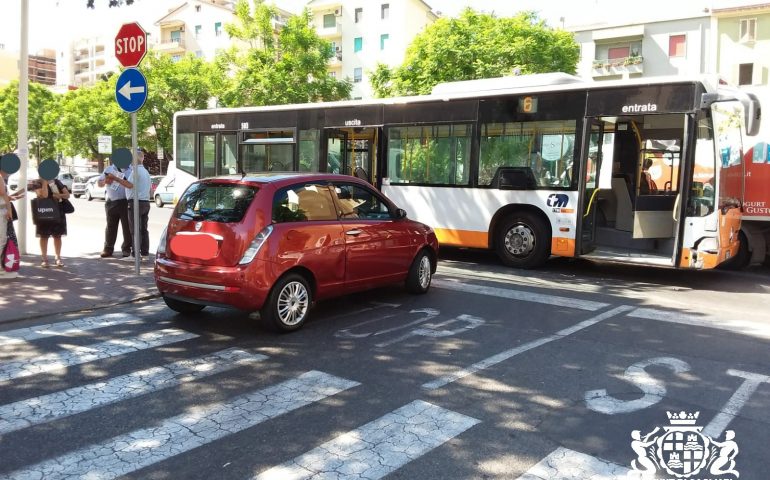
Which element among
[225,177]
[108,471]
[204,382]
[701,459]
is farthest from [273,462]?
[225,177]

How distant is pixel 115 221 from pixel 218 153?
14.3 feet

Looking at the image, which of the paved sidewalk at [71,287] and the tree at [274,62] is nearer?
the paved sidewalk at [71,287]

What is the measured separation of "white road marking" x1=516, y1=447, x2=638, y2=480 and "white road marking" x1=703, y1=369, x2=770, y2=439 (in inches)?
35.6

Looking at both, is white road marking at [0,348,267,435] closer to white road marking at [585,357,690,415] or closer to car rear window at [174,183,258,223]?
car rear window at [174,183,258,223]

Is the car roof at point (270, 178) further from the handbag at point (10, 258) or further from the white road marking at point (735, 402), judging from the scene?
the white road marking at point (735, 402)

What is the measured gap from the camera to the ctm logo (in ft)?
33.0

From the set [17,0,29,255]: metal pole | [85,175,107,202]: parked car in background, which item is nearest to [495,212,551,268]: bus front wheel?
[17,0,29,255]: metal pole

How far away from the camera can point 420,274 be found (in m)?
8.22

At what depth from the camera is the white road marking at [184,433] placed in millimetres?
3371

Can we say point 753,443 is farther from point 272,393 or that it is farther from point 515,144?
point 515,144

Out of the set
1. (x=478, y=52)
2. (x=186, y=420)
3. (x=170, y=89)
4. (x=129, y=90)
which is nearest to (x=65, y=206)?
(x=129, y=90)

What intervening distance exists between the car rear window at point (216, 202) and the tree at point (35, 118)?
169 feet

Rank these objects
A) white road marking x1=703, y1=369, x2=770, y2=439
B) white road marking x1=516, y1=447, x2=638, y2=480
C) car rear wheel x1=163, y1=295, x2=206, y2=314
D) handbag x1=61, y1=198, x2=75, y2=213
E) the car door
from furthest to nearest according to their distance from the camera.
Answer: handbag x1=61, y1=198, x2=75, y2=213, the car door, car rear wheel x1=163, y1=295, x2=206, y2=314, white road marking x1=703, y1=369, x2=770, y2=439, white road marking x1=516, y1=447, x2=638, y2=480

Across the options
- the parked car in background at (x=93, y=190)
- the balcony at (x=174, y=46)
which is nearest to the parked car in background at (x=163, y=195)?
the parked car in background at (x=93, y=190)
